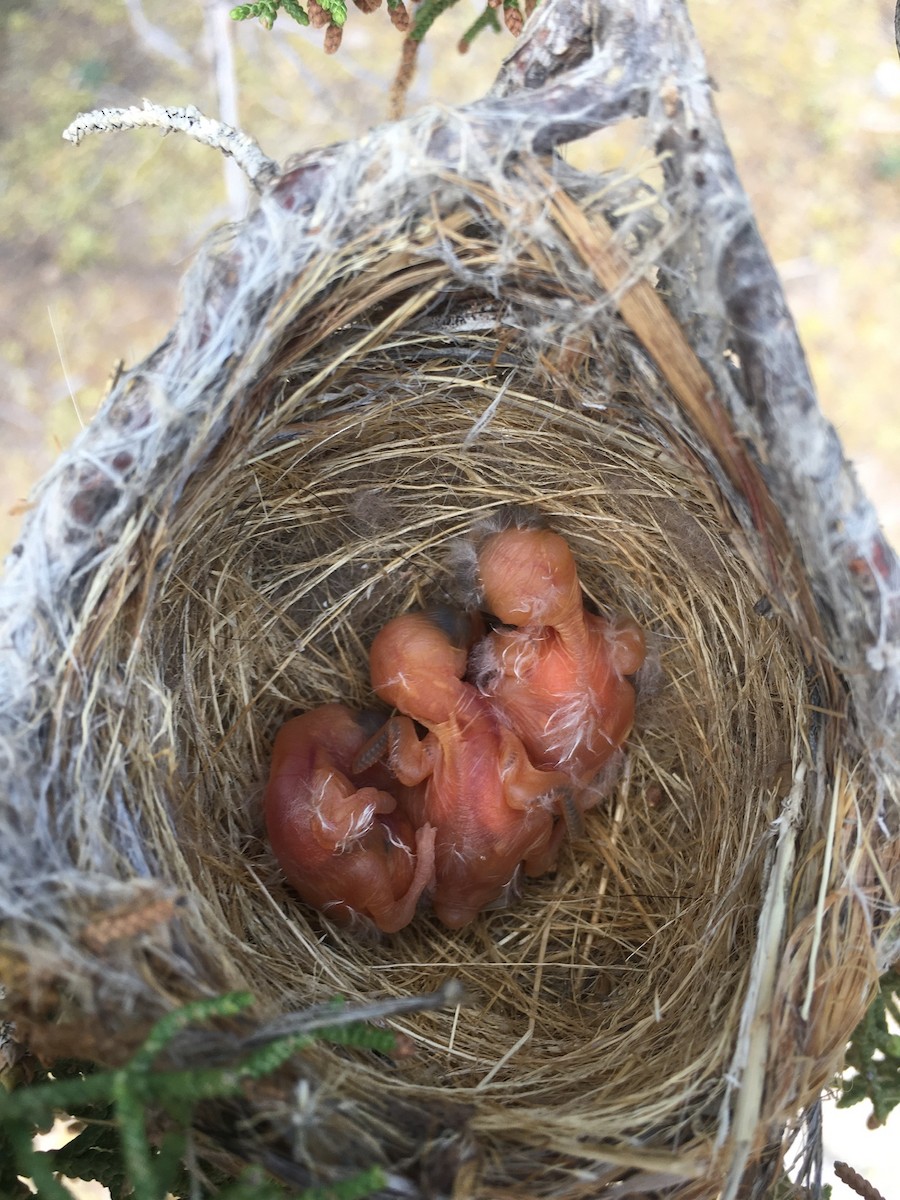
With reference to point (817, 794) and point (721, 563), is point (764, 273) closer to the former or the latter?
point (721, 563)

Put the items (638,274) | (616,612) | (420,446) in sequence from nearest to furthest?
(638,274)
(420,446)
(616,612)

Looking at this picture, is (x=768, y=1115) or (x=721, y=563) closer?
(x=768, y=1115)

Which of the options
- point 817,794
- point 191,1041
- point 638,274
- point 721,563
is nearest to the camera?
point 191,1041

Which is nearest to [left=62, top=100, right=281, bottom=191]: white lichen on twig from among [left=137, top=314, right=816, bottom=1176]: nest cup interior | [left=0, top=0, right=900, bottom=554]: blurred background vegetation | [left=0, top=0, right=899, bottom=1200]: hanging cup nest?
[left=0, top=0, right=899, bottom=1200]: hanging cup nest

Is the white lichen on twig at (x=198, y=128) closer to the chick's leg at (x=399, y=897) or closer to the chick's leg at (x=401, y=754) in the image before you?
the chick's leg at (x=401, y=754)

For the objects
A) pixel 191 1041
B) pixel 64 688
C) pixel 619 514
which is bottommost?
pixel 191 1041

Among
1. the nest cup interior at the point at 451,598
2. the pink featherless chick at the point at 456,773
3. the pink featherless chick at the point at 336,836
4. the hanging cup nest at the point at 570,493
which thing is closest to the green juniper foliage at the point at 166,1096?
the hanging cup nest at the point at 570,493

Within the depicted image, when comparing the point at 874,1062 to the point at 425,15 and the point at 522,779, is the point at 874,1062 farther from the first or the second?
the point at 425,15

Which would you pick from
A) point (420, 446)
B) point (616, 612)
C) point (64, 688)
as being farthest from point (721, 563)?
point (64, 688)
